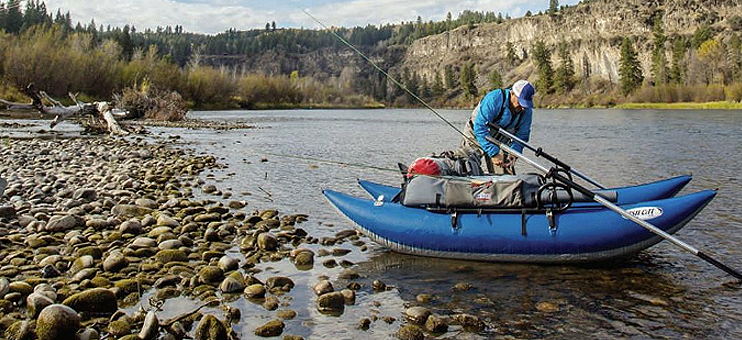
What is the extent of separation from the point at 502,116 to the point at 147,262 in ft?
16.4

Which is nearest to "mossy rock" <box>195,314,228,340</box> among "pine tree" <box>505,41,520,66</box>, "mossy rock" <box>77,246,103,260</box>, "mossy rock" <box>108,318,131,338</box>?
"mossy rock" <box>108,318,131,338</box>

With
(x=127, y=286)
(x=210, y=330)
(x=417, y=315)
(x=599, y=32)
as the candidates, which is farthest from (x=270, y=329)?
(x=599, y=32)

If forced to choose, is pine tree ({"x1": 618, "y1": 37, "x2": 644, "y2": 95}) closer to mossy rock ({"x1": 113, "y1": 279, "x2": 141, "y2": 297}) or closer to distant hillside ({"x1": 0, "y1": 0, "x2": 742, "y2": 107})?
distant hillside ({"x1": 0, "y1": 0, "x2": 742, "y2": 107})

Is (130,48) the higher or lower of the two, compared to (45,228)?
higher

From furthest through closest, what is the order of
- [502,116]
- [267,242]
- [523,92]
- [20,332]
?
1. [502,116]
2. [523,92]
3. [267,242]
4. [20,332]

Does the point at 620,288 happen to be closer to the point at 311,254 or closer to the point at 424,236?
the point at 424,236

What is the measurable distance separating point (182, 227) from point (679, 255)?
6.43 metres

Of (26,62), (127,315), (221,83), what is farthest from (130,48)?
(127,315)

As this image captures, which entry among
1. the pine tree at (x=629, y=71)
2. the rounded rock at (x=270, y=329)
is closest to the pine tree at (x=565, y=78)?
the pine tree at (x=629, y=71)

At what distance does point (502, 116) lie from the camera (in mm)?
8250

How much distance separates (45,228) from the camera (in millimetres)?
7512

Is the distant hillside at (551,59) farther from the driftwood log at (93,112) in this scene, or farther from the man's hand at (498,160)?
the driftwood log at (93,112)

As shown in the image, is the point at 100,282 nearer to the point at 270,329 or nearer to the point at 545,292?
the point at 270,329

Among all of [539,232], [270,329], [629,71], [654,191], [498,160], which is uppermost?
[629,71]
